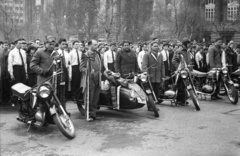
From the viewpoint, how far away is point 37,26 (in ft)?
196

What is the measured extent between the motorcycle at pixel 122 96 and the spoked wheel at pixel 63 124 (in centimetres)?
210

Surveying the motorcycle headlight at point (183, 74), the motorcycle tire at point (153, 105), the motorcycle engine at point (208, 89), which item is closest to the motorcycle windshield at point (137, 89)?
the motorcycle tire at point (153, 105)

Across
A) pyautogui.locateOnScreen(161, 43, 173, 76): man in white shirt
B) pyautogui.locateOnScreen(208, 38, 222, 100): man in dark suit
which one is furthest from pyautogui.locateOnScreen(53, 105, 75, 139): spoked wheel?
pyautogui.locateOnScreen(161, 43, 173, 76): man in white shirt

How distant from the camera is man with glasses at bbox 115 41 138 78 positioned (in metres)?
10.8

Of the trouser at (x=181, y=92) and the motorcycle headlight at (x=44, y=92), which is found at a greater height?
the motorcycle headlight at (x=44, y=92)

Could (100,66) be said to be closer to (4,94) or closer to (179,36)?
(4,94)

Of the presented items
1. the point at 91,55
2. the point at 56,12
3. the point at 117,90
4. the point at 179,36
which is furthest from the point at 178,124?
the point at 56,12

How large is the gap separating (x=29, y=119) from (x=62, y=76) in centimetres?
137

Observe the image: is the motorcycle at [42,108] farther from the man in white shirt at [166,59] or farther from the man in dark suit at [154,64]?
the man in white shirt at [166,59]

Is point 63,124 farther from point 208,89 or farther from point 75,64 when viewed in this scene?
point 208,89

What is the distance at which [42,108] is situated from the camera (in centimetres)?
768

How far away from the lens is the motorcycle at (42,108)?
730 cm

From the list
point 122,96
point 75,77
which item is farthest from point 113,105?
point 75,77

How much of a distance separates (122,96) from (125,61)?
1.60 metres
